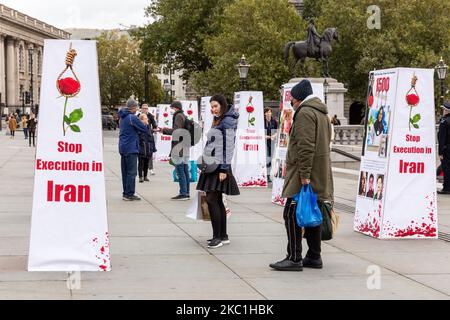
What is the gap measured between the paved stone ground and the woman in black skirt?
1.39 ft

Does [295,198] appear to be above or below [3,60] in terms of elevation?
below

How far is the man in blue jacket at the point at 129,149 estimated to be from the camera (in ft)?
53.3

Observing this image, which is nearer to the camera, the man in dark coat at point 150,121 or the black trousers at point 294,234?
the black trousers at point 294,234

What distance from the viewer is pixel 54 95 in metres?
8.28

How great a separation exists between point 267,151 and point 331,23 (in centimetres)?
4570

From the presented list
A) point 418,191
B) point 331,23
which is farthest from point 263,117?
point 331,23

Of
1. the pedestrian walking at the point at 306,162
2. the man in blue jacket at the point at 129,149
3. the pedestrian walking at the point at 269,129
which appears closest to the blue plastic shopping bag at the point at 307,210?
the pedestrian walking at the point at 306,162

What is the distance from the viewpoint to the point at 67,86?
325 inches

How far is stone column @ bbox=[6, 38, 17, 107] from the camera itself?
4838 inches

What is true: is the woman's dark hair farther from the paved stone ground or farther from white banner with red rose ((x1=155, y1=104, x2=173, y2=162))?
white banner with red rose ((x1=155, y1=104, x2=173, y2=162))

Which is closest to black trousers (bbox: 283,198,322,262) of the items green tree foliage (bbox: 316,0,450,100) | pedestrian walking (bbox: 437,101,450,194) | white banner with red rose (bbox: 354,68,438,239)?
white banner with red rose (bbox: 354,68,438,239)

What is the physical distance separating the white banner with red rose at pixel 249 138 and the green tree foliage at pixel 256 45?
42.7 metres

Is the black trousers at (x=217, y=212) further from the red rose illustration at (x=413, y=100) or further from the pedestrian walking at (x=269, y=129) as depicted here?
the pedestrian walking at (x=269, y=129)
